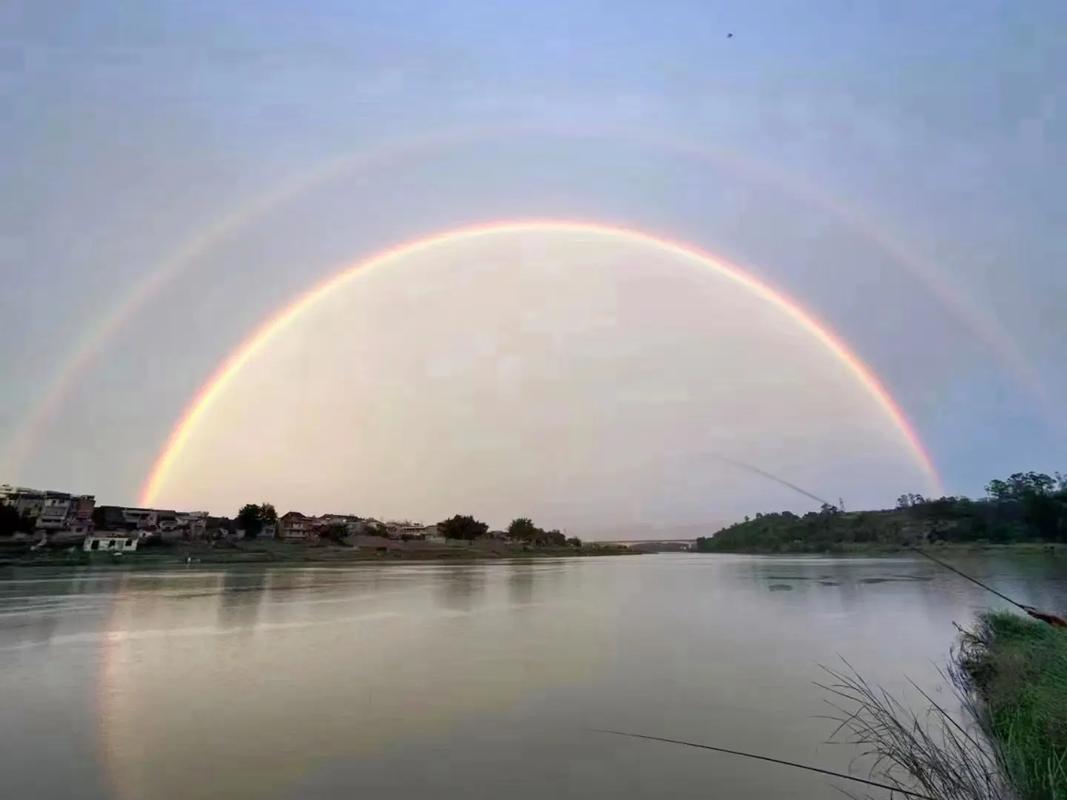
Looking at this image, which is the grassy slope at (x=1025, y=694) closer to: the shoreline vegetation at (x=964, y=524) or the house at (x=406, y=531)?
the shoreline vegetation at (x=964, y=524)

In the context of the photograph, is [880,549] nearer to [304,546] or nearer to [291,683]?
[304,546]

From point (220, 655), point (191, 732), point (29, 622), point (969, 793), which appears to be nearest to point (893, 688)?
point (969, 793)

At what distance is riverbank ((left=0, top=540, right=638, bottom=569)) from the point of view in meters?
55.3

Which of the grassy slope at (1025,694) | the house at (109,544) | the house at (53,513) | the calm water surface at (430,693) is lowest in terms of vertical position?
the calm water surface at (430,693)

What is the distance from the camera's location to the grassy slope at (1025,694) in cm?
402

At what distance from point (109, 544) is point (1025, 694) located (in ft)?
239

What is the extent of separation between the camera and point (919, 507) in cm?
6203

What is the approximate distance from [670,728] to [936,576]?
4048 cm

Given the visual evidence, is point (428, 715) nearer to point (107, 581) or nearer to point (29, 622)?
point (29, 622)

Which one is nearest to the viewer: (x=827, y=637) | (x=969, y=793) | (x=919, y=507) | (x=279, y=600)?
(x=969, y=793)

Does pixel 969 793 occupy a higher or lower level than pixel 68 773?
higher

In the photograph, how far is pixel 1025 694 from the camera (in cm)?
821

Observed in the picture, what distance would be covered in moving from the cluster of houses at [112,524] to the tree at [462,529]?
57.5 ft

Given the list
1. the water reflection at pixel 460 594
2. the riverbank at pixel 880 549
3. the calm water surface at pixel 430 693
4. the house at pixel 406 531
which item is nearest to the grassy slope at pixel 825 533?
the riverbank at pixel 880 549
